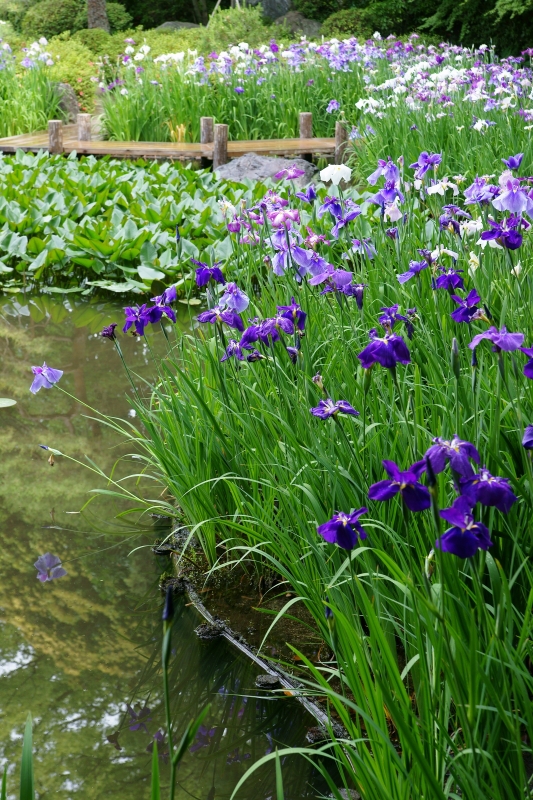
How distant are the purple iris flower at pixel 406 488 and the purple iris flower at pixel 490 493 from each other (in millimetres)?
53

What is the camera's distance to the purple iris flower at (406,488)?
38.6 inches

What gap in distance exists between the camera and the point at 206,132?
27.3 ft

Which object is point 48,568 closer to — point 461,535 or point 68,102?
point 461,535

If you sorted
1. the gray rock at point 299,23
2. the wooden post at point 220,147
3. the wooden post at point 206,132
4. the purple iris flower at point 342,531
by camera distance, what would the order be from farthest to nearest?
the gray rock at point 299,23 → the wooden post at point 206,132 → the wooden post at point 220,147 → the purple iris flower at point 342,531

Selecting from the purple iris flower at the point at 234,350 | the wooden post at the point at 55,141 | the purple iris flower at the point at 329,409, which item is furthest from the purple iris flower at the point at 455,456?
the wooden post at the point at 55,141

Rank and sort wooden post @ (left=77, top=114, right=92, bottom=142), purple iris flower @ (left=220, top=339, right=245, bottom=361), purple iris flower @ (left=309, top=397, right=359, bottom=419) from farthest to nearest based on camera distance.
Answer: wooden post @ (left=77, top=114, right=92, bottom=142) < purple iris flower @ (left=220, top=339, right=245, bottom=361) < purple iris flower @ (left=309, top=397, right=359, bottom=419)

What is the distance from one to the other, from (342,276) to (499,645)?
3.52 ft

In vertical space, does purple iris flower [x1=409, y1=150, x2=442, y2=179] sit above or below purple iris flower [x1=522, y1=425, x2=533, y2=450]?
above

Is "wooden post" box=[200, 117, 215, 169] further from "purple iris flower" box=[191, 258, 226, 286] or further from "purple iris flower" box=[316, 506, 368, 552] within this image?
"purple iris flower" box=[316, 506, 368, 552]

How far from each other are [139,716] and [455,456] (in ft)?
3.89

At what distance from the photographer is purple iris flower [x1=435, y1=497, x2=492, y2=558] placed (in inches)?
35.8

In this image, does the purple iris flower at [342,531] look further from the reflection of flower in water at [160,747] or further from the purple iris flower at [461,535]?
the reflection of flower in water at [160,747]

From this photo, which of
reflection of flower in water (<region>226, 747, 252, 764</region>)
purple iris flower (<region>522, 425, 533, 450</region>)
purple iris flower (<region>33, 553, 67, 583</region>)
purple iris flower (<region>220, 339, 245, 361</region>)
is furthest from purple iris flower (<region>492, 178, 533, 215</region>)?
purple iris flower (<region>33, 553, 67, 583</region>)

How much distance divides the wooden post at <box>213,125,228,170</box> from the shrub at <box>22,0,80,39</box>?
12.8m
